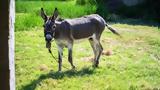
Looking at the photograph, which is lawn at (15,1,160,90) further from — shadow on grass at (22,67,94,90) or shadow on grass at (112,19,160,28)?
shadow on grass at (112,19,160,28)

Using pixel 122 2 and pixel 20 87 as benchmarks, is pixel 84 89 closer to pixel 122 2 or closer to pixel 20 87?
pixel 20 87

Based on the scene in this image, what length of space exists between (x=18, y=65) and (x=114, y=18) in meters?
9.20

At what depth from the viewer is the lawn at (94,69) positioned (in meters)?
7.83

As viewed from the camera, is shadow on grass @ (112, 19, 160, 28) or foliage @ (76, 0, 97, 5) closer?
shadow on grass @ (112, 19, 160, 28)

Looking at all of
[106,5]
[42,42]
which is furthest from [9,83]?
[106,5]

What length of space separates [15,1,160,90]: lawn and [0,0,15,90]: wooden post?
588 cm

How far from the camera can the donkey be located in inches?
311

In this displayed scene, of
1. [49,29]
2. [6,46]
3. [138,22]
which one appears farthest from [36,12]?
[6,46]

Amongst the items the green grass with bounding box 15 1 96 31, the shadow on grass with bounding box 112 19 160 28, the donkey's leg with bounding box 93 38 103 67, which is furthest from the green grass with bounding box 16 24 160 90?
the shadow on grass with bounding box 112 19 160 28

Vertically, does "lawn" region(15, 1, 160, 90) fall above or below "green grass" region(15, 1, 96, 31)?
above

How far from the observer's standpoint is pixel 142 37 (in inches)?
552

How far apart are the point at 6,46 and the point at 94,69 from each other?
739 centimetres

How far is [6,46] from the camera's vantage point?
5.44 feet

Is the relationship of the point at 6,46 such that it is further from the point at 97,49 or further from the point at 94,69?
the point at 97,49
